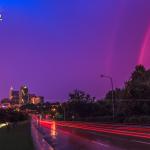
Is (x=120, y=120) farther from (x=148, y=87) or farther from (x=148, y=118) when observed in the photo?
(x=148, y=87)

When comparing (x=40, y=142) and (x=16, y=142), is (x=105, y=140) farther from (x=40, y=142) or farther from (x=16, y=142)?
(x=40, y=142)

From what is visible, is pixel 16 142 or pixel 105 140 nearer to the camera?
pixel 105 140

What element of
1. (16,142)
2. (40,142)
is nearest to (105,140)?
(16,142)

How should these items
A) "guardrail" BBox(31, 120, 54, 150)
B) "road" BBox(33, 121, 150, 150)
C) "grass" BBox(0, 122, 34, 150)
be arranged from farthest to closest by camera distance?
"grass" BBox(0, 122, 34, 150)
"road" BBox(33, 121, 150, 150)
"guardrail" BBox(31, 120, 54, 150)

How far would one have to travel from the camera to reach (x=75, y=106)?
191m

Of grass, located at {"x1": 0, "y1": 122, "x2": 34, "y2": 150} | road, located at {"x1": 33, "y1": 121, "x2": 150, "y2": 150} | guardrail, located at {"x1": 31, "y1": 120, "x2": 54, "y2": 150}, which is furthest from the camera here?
grass, located at {"x1": 0, "y1": 122, "x2": 34, "y2": 150}

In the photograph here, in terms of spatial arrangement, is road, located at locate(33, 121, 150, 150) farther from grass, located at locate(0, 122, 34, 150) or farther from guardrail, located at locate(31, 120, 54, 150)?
grass, located at locate(0, 122, 34, 150)

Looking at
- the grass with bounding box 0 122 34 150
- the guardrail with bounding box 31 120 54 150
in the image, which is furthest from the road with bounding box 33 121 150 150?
the grass with bounding box 0 122 34 150

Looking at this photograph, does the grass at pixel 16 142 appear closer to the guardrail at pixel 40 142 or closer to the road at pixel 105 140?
the guardrail at pixel 40 142

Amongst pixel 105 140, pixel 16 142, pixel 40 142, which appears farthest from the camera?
pixel 16 142

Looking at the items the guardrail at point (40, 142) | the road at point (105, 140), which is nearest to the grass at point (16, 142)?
the guardrail at point (40, 142)

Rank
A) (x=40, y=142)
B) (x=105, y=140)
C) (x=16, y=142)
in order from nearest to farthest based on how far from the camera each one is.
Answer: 1. (x=40, y=142)
2. (x=105, y=140)
3. (x=16, y=142)

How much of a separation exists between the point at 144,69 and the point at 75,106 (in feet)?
157

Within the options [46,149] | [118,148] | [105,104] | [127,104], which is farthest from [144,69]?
[46,149]
